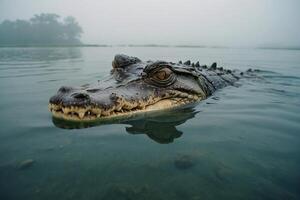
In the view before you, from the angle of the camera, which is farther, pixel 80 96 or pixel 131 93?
pixel 131 93

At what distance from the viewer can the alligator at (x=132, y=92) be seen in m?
3.68

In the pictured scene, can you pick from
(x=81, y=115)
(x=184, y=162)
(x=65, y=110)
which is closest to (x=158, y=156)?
(x=184, y=162)

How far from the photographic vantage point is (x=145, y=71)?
5059 mm

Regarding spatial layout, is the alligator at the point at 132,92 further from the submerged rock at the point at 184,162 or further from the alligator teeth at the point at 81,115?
the submerged rock at the point at 184,162

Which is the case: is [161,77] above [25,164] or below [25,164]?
above

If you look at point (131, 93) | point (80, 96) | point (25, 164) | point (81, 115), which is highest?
point (80, 96)

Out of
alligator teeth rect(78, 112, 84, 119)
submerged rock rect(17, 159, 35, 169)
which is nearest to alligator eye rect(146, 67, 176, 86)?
alligator teeth rect(78, 112, 84, 119)

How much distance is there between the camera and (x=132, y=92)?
455 centimetres

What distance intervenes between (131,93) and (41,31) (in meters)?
111

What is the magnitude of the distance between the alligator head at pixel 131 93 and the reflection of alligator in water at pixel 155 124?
126mm

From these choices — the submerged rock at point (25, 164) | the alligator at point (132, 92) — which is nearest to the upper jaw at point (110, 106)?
the alligator at point (132, 92)

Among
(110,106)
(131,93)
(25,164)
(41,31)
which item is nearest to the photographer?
(25,164)

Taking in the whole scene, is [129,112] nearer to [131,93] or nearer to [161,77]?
[131,93]

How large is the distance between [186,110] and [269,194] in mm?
2770
